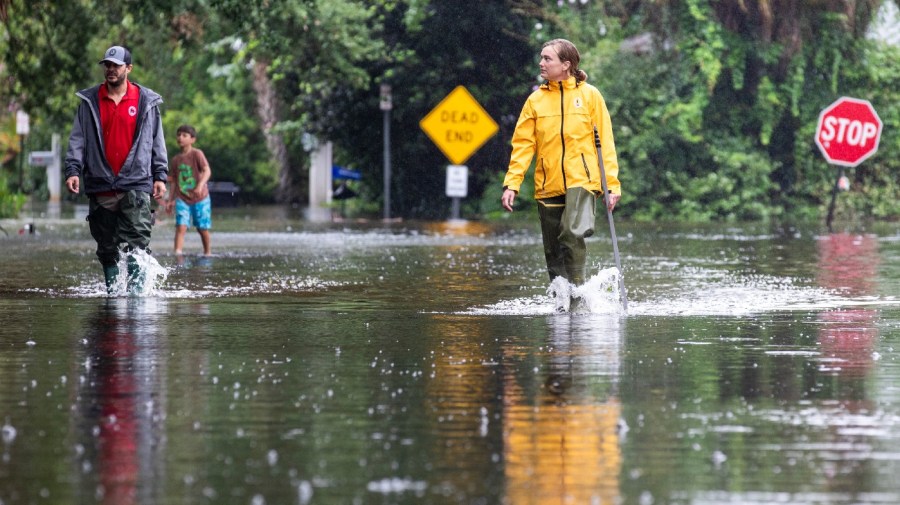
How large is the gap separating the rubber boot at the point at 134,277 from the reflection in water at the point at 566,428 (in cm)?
430

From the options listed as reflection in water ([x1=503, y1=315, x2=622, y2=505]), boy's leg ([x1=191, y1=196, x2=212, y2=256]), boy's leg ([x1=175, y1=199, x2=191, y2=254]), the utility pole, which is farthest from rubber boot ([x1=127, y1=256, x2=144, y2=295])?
the utility pole

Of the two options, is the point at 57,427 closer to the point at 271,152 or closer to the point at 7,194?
the point at 7,194

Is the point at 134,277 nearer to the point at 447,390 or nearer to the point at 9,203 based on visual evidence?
the point at 447,390

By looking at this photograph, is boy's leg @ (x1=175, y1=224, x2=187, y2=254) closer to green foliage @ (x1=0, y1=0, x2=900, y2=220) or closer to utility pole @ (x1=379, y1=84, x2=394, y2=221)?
green foliage @ (x1=0, y1=0, x2=900, y2=220)

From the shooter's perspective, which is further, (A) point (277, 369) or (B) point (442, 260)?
(B) point (442, 260)

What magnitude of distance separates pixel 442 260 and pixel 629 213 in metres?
19.4

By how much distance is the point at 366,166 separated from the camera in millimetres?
42781

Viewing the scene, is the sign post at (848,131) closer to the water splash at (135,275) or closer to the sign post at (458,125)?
the sign post at (458,125)

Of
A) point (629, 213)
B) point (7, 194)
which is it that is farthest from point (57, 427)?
point (629, 213)

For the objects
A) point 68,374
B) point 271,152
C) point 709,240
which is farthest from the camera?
point 271,152

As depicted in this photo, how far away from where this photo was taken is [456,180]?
3762 cm

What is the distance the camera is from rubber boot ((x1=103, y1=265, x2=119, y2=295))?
565 inches

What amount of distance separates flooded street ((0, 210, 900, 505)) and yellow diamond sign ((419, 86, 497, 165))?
1899 centimetres

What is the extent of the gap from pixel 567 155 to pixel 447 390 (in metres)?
4.32
